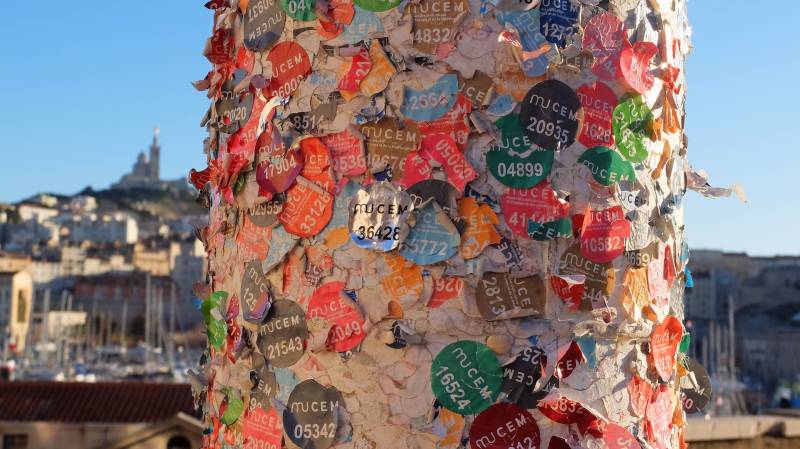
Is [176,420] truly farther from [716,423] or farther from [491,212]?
[491,212]

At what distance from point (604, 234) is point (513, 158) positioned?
305 mm

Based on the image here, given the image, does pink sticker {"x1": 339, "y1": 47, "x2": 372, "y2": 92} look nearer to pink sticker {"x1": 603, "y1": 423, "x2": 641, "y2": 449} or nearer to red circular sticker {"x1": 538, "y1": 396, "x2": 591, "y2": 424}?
red circular sticker {"x1": 538, "y1": 396, "x2": 591, "y2": 424}

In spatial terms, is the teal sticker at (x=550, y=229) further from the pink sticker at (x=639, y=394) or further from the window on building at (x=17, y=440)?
the window on building at (x=17, y=440)

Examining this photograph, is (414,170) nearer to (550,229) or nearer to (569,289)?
(550,229)

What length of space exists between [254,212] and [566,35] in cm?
91

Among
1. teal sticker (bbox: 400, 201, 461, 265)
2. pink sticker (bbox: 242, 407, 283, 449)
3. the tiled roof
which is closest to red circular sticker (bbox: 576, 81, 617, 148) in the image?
teal sticker (bbox: 400, 201, 461, 265)

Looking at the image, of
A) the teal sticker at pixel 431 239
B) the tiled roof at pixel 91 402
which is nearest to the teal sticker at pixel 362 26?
the teal sticker at pixel 431 239

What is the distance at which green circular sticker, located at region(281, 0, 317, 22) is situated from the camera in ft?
8.64

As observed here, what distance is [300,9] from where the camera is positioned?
8.72 ft

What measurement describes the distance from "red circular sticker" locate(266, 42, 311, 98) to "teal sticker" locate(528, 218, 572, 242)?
68 centimetres

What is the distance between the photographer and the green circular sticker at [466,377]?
2428 millimetres

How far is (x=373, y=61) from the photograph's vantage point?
2549 mm

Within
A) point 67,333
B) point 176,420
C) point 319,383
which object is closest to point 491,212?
point 319,383

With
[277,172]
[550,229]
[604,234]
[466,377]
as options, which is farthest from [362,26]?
[466,377]
